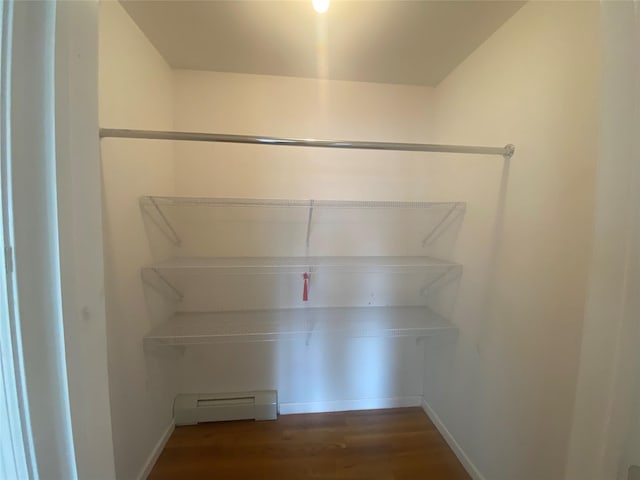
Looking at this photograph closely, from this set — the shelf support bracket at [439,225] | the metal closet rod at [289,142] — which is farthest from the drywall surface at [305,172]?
the metal closet rod at [289,142]

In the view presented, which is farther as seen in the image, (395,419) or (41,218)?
(395,419)

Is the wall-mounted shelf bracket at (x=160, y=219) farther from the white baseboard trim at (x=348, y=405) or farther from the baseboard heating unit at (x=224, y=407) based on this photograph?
the white baseboard trim at (x=348, y=405)

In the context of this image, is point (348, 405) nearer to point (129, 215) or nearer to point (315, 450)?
point (315, 450)

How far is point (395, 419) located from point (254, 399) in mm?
1002

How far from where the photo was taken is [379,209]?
2014 millimetres

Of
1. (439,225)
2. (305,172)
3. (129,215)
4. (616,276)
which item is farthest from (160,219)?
(616,276)

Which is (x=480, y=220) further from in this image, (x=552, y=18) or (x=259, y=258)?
(x=259, y=258)

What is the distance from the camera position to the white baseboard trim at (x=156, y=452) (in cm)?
149

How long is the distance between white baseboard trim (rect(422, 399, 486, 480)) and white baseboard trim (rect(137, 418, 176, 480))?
175cm

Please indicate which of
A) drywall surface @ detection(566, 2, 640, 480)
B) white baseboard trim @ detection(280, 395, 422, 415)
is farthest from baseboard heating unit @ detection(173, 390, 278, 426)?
drywall surface @ detection(566, 2, 640, 480)

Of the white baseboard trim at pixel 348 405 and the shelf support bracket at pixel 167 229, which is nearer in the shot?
the shelf support bracket at pixel 167 229

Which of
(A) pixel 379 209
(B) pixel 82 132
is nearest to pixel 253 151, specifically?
(A) pixel 379 209

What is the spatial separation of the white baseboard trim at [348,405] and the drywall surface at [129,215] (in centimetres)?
85

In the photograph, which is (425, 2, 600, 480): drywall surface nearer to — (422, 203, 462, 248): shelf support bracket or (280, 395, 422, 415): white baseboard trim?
(422, 203, 462, 248): shelf support bracket
